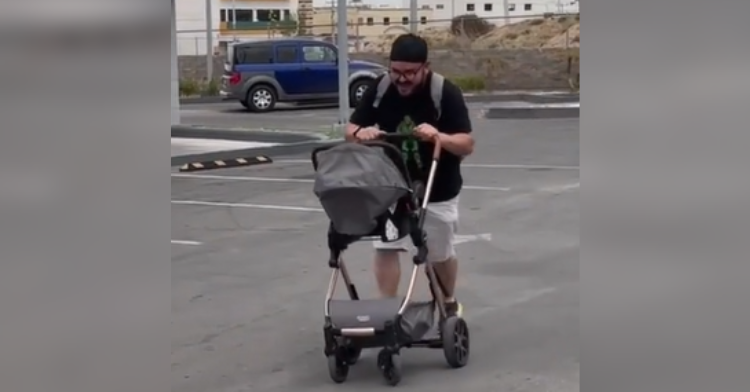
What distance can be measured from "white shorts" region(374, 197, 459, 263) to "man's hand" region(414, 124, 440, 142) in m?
0.53

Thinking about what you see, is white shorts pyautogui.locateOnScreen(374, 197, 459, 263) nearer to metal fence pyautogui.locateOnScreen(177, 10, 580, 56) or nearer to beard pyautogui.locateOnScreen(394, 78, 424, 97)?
beard pyautogui.locateOnScreen(394, 78, 424, 97)

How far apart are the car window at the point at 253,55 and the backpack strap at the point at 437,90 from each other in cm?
2308

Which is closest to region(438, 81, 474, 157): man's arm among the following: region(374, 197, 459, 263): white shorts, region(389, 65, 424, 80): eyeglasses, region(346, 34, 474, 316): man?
region(346, 34, 474, 316): man

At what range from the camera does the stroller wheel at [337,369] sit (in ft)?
20.0

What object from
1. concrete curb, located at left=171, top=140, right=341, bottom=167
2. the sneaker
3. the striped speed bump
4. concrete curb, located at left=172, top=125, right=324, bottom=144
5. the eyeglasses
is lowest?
the sneaker

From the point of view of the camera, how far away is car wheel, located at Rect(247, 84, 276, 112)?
28.7m

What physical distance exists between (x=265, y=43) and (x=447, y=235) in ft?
76.6

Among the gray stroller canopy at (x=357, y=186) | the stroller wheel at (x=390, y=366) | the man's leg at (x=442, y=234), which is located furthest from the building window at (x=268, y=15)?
the gray stroller canopy at (x=357, y=186)

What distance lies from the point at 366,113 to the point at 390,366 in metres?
1.30

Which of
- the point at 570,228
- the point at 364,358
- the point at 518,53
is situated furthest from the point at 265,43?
the point at 364,358
